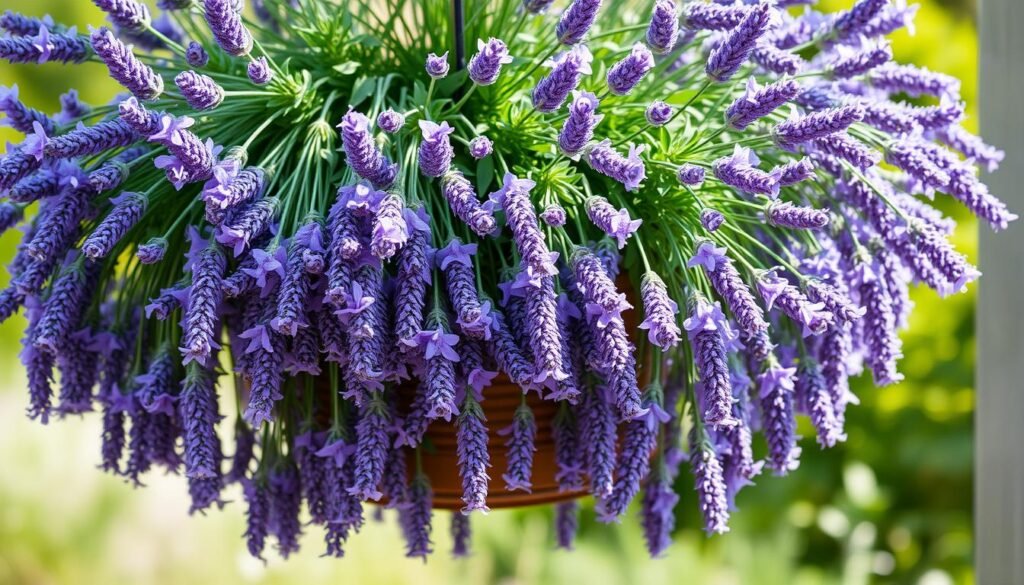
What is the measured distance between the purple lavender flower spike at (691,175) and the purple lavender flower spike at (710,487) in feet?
0.68

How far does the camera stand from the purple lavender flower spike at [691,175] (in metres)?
0.70

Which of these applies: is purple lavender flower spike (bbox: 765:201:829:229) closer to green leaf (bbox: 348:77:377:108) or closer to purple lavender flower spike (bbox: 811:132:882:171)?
purple lavender flower spike (bbox: 811:132:882:171)

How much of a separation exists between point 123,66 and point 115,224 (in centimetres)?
11

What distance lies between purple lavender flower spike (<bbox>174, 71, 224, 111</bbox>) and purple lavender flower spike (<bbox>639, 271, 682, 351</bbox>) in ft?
1.04

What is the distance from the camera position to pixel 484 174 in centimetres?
A: 79

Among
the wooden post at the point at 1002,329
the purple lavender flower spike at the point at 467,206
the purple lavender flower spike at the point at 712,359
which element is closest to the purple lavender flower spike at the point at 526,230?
the purple lavender flower spike at the point at 467,206

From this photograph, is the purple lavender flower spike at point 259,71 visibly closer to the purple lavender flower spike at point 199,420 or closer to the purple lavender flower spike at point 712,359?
the purple lavender flower spike at point 199,420

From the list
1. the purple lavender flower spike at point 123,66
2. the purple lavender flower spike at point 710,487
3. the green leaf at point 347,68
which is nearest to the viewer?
the purple lavender flower spike at point 123,66

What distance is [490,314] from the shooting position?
721 mm

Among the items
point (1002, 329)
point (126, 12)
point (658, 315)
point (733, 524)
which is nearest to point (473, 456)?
point (658, 315)

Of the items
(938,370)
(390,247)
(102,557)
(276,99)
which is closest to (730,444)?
(390,247)

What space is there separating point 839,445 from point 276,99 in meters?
1.88

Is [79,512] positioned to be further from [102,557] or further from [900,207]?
[900,207]

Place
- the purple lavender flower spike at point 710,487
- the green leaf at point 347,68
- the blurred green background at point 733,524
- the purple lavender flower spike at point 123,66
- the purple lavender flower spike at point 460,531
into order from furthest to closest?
the blurred green background at point 733,524, the purple lavender flower spike at point 460,531, the green leaf at point 347,68, the purple lavender flower spike at point 710,487, the purple lavender flower spike at point 123,66
